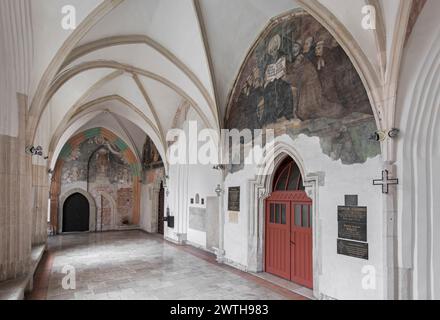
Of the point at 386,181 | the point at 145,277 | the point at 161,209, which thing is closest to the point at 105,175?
the point at 161,209

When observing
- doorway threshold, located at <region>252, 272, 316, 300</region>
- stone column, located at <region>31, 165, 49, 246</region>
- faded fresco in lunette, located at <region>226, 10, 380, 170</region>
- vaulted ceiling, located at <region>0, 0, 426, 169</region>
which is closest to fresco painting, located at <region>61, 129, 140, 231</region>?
vaulted ceiling, located at <region>0, 0, 426, 169</region>

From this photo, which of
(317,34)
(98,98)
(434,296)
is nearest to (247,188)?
(317,34)

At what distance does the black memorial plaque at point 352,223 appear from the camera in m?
5.07

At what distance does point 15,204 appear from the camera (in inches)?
217

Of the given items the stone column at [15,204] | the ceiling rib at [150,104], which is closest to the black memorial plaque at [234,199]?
the stone column at [15,204]

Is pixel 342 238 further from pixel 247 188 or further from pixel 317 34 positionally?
pixel 317 34

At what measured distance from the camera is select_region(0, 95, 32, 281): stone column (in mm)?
5320

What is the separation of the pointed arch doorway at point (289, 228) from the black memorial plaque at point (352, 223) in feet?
3.87

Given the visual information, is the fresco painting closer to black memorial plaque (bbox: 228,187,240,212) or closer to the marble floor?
the marble floor

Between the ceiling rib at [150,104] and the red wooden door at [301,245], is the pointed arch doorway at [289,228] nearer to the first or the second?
the red wooden door at [301,245]

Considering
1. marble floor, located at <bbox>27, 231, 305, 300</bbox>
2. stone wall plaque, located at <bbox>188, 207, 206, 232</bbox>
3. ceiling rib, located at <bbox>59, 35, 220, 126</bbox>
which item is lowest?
marble floor, located at <bbox>27, 231, 305, 300</bbox>

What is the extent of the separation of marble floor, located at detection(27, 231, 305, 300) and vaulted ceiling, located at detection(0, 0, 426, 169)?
3509 mm

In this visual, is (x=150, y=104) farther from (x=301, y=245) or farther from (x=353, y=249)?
(x=353, y=249)

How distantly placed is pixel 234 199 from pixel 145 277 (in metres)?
3.23
